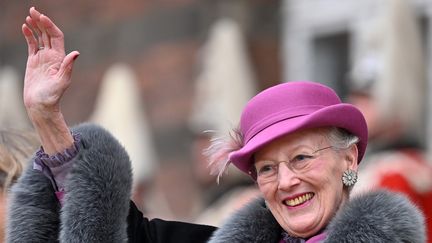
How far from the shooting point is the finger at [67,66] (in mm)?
3535

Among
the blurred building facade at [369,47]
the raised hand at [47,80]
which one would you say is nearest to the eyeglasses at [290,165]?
the raised hand at [47,80]

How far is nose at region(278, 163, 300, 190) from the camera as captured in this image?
3.38m

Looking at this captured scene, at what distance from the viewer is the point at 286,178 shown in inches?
133

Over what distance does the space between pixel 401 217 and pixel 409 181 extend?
6.85ft

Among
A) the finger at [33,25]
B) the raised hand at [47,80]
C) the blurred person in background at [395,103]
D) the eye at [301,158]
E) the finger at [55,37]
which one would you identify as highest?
the finger at [33,25]

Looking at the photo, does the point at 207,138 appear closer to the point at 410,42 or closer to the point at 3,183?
the point at 410,42

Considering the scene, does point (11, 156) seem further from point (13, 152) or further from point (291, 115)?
point (291, 115)

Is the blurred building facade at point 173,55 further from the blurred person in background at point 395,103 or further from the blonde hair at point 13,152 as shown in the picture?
the blonde hair at point 13,152

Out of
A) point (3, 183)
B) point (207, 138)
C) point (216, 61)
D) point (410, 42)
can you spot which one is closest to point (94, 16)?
point (216, 61)

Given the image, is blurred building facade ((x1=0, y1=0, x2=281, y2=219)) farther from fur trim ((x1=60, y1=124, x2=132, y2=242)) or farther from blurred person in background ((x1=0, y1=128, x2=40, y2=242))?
fur trim ((x1=60, y1=124, x2=132, y2=242))

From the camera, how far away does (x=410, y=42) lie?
20.6 feet

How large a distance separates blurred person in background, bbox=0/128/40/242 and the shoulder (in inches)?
48.2

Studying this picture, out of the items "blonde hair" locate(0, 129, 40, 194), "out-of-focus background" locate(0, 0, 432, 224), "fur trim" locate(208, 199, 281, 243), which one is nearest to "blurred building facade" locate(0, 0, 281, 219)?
"out-of-focus background" locate(0, 0, 432, 224)

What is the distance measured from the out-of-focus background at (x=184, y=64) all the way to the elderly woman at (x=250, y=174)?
3.20 metres
